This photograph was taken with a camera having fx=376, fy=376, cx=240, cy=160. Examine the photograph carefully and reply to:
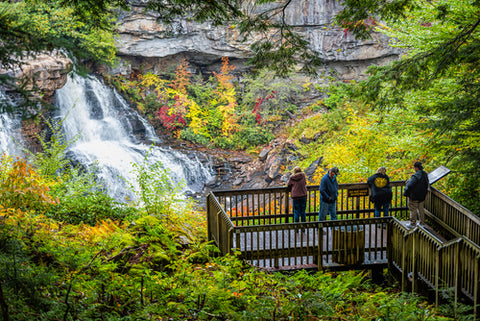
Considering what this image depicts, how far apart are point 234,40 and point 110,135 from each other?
10.7 meters

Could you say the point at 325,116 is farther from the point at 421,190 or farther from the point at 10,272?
the point at 10,272

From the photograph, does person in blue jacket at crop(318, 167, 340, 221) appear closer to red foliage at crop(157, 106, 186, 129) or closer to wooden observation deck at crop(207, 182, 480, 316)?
wooden observation deck at crop(207, 182, 480, 316)

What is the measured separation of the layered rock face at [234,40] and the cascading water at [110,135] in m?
3.46

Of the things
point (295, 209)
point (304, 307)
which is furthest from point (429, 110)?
point (304, 307)

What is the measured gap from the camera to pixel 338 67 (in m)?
27.7

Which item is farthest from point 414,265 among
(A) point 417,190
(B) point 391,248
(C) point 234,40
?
(C) point 234,40

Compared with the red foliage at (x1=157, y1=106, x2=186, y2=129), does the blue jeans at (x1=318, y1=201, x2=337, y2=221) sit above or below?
below

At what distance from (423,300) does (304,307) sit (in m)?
2.90

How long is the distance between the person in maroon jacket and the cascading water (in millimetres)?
12620

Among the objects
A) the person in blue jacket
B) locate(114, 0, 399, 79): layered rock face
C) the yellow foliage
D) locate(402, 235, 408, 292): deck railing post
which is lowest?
locate(402, 235, 408, 292): deck railing post

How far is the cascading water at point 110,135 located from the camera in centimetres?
2088

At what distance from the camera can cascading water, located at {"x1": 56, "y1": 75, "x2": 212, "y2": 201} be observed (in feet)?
68.5

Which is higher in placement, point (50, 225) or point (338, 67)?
point (338, 67)

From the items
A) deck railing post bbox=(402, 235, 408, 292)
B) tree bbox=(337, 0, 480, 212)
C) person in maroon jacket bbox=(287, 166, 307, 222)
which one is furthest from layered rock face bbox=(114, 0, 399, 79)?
deck railing post bbox=(402, 235, 408, 292)
